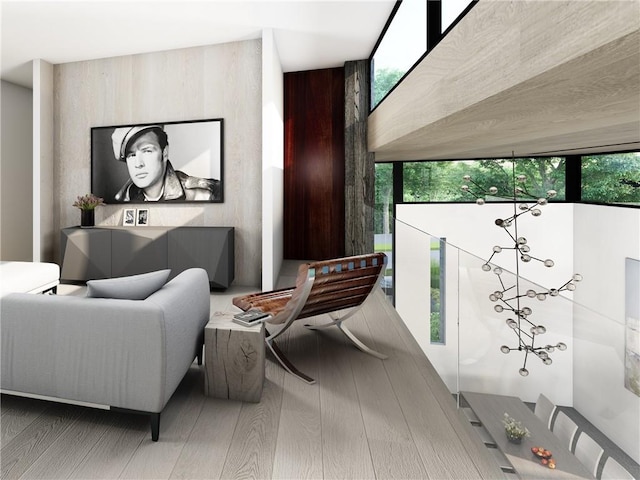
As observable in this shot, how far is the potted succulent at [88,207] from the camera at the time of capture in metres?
4.50

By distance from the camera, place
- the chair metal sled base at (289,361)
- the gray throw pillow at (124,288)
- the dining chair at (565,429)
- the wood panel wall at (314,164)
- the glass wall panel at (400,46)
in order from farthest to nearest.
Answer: the wood panel wall at (314,164) → the glass wall panel at (400,46) → the chair metal sled base at (289,361) → the gray throw pillow at (124,288) → the dining chair at (565,429)

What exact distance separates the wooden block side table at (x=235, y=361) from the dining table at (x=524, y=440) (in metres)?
1.04

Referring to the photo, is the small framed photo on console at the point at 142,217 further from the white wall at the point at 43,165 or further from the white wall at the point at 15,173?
the white wall at the point at 15,173

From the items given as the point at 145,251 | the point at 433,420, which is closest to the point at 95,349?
the point at 433,420

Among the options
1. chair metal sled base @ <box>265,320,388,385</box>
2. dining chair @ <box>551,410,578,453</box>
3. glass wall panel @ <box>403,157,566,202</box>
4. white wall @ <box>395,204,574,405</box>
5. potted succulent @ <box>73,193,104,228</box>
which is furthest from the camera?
glass wall panel @ <box>403,157,566,202</box>

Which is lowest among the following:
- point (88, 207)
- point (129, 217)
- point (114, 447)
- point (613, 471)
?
point (114, 447)

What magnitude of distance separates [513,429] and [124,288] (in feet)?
5.75

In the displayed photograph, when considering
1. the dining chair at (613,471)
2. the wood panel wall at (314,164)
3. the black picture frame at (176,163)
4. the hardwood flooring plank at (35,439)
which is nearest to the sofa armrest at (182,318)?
the hardwood flooring plank at (35,439)

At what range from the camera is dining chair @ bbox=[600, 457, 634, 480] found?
896mm

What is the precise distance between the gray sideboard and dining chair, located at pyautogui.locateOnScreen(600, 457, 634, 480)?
3620 mm

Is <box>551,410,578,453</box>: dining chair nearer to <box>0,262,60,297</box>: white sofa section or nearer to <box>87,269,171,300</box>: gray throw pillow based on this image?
<box>87,269,171,300</box>: gray throw pillow

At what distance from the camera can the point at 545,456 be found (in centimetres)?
117

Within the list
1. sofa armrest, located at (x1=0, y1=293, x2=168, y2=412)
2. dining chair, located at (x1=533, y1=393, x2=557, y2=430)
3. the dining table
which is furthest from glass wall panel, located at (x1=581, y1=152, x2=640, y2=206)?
sofa armrest, located at (x1=0, y1=293, x2=168, y2=412)

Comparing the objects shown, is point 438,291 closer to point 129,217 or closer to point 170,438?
point 170,438
